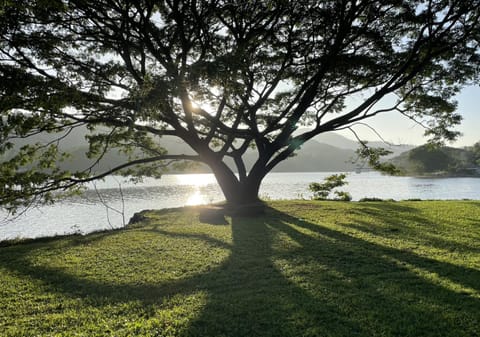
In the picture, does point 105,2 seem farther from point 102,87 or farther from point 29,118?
point 29,118

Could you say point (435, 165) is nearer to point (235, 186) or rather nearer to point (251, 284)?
point (235, 186)

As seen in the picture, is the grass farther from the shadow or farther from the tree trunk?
the tree trunk

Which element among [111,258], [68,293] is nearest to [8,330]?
[68,293]

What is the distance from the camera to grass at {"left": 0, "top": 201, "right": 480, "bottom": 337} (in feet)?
13.9

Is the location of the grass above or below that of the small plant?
below

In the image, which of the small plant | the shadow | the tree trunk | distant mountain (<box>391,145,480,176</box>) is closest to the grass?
the shadow

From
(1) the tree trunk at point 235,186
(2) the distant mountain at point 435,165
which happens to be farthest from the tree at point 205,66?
(2) the distant mountain at point 435,165

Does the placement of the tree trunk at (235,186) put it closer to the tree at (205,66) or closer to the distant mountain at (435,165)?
the tree at (205,66)

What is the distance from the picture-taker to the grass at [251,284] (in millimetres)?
4227

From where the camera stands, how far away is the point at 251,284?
5.67 metres

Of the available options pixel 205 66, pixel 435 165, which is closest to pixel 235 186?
pixel 205 66

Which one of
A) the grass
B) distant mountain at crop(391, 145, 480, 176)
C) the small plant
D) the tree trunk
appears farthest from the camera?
distant mountain at crop(391, 145, 480, 176)

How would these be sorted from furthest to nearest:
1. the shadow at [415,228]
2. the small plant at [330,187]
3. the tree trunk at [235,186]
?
the small plant at [330,187] < the tree trunk at [235,186] < the shadow at [415,228]

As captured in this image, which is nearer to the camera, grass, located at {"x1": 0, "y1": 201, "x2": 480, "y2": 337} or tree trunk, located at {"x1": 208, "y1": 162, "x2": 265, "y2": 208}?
grass, located at {"x1": 0, "y1": 201, "x2": 480, "y2": 337}
